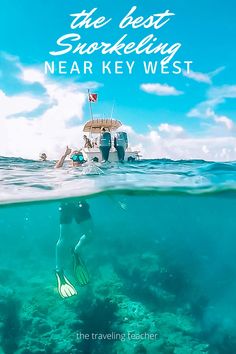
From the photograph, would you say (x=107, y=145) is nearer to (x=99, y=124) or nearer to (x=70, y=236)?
(x=70, y=236)

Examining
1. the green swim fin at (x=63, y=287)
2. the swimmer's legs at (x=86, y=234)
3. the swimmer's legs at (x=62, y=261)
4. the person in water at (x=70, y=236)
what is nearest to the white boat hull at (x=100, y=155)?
the person in water at (x=70, y=236)

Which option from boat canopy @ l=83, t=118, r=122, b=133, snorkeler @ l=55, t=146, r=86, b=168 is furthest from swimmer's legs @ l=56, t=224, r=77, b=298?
boat canopy @ l=83, t=118, r=122, b=133

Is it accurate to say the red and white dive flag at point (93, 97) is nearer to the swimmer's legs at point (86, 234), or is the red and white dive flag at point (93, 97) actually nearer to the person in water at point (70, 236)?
the person in water at point (70, 236)

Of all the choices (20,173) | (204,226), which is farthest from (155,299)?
(204,226)

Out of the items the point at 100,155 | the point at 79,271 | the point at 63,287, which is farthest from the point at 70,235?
the point at 100,155

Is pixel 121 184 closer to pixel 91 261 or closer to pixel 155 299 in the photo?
pixel 155 299

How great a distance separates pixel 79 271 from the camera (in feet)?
39.4

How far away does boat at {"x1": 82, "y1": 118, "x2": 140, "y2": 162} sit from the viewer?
1311 centimetres

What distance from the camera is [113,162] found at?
15.0 meters

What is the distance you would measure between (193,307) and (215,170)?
26.3 ft

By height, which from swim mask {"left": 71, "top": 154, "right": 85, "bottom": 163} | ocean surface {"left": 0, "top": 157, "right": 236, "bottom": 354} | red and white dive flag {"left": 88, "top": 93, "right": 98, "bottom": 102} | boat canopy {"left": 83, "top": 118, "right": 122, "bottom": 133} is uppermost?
red and white dive flag {"left": 88, "top": 93, "right": 98, "bottom": 102}

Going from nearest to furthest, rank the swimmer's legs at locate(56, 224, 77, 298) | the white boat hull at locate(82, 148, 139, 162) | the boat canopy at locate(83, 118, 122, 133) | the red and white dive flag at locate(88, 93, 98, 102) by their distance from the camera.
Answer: the swimmer's legs at locate(56, 224, 77, 298) → the red and white dive flag at locate(88, 93, 98, 102) → the white boat hull at locate(82, 148, 139, 162) → the boat canopy at locate(83, 118, 122, 133)

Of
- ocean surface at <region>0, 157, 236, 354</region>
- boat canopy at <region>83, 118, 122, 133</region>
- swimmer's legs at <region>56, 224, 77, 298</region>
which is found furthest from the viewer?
boat canopy at <region>83, 118, 122, 133</region>

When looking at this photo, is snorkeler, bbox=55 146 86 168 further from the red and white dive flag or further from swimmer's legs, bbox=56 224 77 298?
the red and white dive flag
